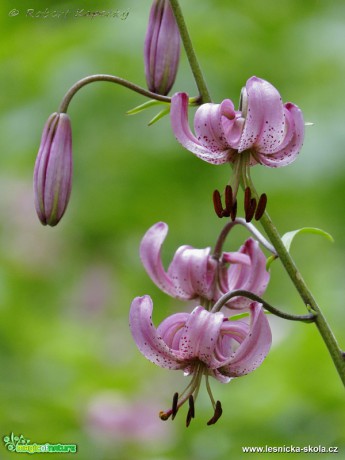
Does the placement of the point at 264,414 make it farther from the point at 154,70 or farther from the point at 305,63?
the point at 305,63

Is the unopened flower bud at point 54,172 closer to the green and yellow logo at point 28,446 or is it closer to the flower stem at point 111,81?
the flower stem at point 111,81

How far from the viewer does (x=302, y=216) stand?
3.60 m

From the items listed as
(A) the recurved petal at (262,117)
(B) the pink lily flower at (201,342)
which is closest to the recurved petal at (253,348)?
(B) the pink lily flower at (201,342)

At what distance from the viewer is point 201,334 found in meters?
1.32

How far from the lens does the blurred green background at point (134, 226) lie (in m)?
2.18

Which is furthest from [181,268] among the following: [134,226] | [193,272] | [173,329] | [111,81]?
[134,226]

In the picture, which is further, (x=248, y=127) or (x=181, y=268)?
(x=181, y=268)

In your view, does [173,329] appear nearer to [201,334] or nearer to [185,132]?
[201,334]

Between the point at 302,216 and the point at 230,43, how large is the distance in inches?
34.9

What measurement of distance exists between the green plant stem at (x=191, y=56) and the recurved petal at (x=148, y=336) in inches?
12.7

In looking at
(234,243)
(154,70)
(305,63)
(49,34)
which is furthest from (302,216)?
(154,70)

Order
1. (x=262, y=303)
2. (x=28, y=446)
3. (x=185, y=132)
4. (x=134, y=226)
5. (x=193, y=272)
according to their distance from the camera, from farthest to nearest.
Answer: (x=134, y=226), (x=28, y=446), (x=193, y=272), (x=185, y=132), (x=262, y=303)

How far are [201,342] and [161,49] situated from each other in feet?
1.61

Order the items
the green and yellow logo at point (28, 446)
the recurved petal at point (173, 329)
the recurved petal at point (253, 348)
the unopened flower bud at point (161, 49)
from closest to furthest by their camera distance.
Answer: the recurved petal at point (253, 348), the recurved petal at point (173, 329), the unopened flower bud at point (161, 49), the green and yellow logo at point (28, 446)
